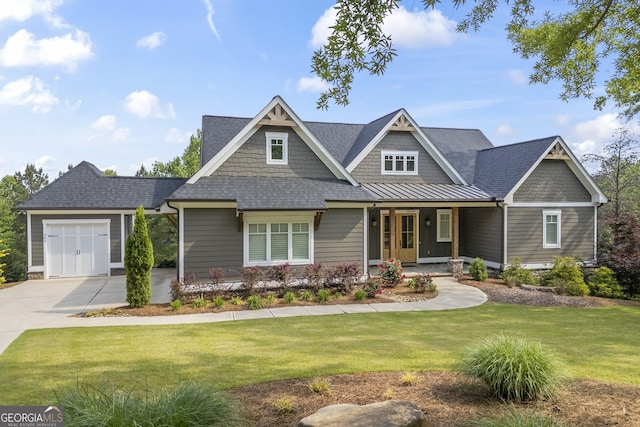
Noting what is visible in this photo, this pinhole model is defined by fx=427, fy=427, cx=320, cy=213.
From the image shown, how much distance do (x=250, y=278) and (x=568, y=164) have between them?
14.8 meters

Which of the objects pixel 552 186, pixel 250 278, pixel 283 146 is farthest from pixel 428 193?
pixel 250 278

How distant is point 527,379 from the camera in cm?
483

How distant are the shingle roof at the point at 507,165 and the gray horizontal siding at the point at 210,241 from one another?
36.7ft

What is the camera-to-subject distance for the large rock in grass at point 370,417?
12.3 feet

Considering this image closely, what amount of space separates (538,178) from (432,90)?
6789 mm

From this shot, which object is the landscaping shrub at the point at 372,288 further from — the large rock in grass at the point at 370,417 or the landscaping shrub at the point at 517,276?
the large rock in grass at the point at 370,417

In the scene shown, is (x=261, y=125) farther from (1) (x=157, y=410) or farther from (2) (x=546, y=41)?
(1) (x=157, y=410)

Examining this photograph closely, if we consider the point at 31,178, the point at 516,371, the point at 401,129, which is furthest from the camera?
the point at 31,178

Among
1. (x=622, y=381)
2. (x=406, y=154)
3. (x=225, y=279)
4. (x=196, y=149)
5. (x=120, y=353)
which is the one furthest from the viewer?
(x=196, y=149)

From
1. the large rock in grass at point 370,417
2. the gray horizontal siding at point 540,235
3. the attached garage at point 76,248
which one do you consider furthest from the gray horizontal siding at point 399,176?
the large rock in grass at point 370,417

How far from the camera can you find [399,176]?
61.7ft

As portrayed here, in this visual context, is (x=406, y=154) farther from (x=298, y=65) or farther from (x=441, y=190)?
(x=298, y=65)

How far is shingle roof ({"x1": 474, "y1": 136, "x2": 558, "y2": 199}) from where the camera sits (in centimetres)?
1811

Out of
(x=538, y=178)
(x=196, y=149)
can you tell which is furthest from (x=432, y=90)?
(x=196, y=149)
